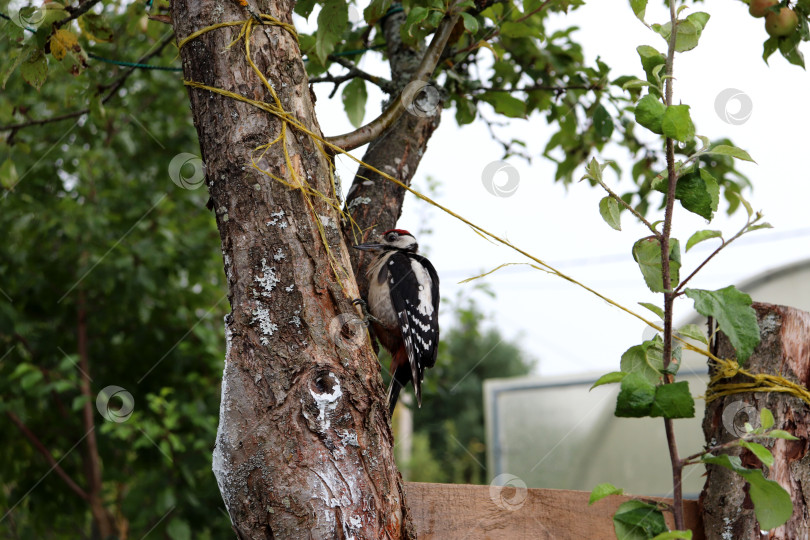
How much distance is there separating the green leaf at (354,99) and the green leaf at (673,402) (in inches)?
66.4

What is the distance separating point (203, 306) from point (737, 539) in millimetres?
3538

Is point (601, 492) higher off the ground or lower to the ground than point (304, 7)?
lower

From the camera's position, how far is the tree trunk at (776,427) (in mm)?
1687

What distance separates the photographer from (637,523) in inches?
49.7

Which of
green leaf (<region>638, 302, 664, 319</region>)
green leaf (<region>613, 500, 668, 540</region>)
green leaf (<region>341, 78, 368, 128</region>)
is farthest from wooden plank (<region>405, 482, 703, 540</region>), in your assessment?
green leaf (<region>341, 78, 368, 128</region>)

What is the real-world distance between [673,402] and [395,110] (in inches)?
45.3

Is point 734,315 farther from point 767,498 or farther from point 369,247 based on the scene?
point 369,247

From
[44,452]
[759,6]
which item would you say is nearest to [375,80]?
[759,6]

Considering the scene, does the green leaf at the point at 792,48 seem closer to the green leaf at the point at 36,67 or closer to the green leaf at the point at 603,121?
the green leaf at the point at 603,121

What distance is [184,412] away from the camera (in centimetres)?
405

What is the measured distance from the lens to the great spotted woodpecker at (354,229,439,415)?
2.60m

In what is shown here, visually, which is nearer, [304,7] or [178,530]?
[304,7]

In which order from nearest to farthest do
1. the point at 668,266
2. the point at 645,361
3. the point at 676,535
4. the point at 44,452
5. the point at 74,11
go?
1. the point at 676,535
2. the point at 668,266
3. the point at 645,361
4. the point at 74,11
5. the point at 44,452

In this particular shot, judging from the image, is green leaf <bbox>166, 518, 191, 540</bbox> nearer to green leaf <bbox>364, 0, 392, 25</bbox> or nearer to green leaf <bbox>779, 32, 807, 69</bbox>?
green leaf <bbox>364, 0, 392, 25</bbox>
